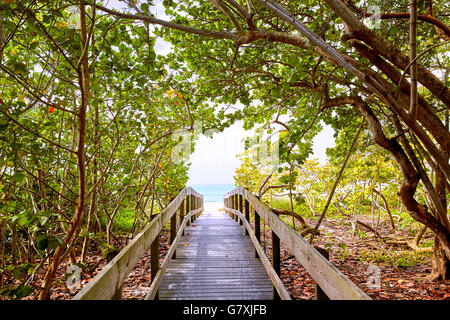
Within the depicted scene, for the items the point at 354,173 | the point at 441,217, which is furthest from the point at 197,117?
the point at 354,173

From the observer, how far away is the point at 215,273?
13.5 ft

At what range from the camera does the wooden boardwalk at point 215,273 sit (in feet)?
11.3

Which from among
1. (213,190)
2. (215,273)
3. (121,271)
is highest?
(213,190)

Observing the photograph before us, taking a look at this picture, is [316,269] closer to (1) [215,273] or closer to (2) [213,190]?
(1) [215,273]

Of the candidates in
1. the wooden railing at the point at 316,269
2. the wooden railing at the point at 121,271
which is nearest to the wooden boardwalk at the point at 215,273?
the wooden railing at the point at 316,269

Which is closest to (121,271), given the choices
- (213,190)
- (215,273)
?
(215,273)

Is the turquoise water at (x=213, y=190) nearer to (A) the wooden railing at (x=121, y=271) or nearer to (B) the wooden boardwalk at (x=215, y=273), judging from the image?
(B) the wooden boardwalk at (x=215, y=273)

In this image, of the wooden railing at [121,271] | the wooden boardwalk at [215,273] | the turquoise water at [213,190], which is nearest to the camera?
the wooden railing at [121,271]

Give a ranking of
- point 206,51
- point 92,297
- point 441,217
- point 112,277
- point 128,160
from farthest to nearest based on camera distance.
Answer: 1. point 128,160
2. point 206,51
3. point 441,217
4. point 112,277
5. point 92,297

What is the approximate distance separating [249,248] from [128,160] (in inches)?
113

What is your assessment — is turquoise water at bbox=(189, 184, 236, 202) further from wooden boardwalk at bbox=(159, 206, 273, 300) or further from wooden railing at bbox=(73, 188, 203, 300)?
wooden railing at bbox=(73, 188, 203, 300)

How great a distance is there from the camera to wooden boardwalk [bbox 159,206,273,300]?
344 cm

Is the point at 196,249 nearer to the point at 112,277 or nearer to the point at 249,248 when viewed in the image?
the point at 249,248

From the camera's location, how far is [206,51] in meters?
4.80
